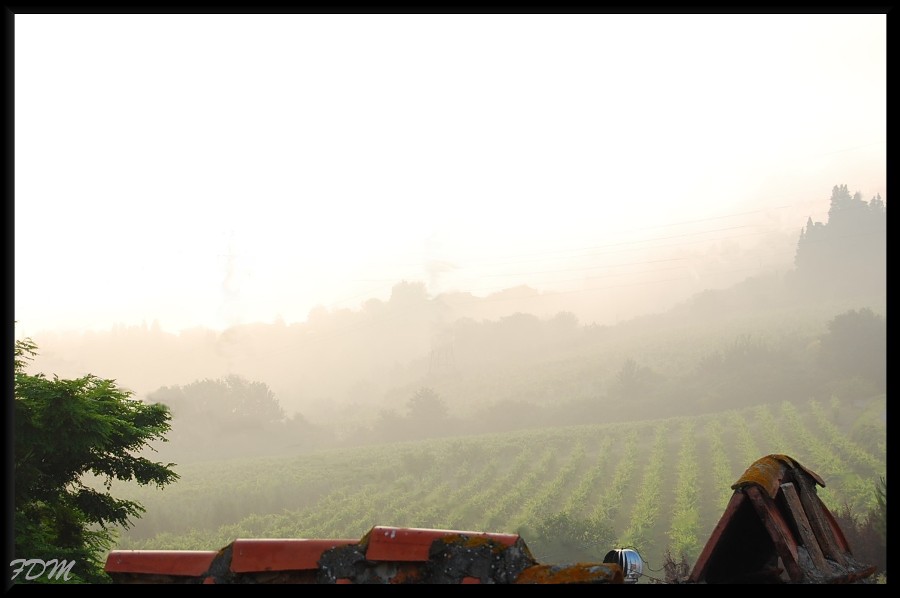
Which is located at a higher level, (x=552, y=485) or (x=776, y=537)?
(x=776, y=537)

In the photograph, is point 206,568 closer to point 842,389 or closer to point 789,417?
point 789,417

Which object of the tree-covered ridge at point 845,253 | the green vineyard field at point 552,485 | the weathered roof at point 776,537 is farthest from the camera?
the tree-covered ridge at point 845,253

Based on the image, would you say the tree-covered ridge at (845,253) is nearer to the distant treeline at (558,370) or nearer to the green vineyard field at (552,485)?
the distant treeline at (558,370)

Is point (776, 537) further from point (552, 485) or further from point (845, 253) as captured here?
point (845, 253)

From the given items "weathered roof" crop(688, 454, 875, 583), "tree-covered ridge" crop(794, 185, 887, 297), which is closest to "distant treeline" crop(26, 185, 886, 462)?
"tree-covered ridge" crop(794, 185, 887, 297)

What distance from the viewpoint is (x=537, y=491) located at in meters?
54.9

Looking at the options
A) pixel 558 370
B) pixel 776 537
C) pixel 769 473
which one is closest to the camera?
pixel 776 537

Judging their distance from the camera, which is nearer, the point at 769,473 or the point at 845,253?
the point at 769,473

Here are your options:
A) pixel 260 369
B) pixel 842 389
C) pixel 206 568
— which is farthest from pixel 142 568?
pixel 260 369

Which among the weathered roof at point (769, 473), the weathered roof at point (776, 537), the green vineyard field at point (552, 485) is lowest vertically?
the green vineyard field at point (552, 485)

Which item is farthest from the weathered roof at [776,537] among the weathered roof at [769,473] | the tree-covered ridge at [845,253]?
the tree-covered ridge at [845,253]

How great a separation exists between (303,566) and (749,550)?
9.62ft

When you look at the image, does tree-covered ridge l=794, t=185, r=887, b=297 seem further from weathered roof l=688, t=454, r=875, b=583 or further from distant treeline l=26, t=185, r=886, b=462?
weathered roof l=688, t=454, r=875, b=583

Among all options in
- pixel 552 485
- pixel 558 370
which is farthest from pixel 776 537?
pixel 558 370
